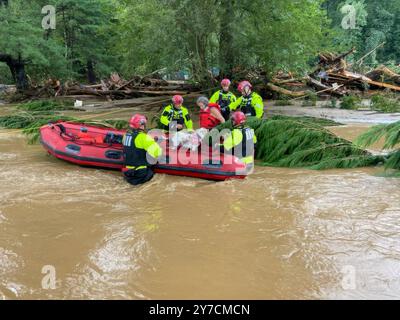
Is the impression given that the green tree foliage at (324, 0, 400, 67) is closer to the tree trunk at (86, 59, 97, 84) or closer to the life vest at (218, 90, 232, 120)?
the tree trunk at (86, 59, 97, 84)

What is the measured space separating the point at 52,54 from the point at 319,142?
13.5m

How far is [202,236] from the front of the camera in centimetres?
497

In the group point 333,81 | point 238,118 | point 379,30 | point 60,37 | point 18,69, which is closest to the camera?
point 238,118

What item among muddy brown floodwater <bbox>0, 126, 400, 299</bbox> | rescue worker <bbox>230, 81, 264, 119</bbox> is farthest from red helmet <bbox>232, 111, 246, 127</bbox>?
rescue worker <bbox>230, 81, 264, 119</bbox>

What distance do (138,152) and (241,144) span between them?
174cm

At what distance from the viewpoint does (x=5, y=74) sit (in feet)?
79.4

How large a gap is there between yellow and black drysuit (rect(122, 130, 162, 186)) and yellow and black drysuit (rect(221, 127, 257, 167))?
1192mm

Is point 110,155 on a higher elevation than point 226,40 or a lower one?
lower

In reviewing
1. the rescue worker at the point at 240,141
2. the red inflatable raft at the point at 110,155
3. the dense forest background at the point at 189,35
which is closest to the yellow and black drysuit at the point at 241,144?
the rescue worker at the point at 240,141

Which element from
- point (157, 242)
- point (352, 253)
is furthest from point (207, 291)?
point (352, 253)

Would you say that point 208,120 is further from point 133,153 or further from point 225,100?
point 133,153

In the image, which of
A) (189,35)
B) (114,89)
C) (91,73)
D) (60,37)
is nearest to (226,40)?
(189,35)

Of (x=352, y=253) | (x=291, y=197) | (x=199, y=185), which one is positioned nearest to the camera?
(x=352, y=253)
